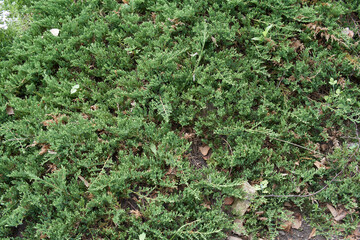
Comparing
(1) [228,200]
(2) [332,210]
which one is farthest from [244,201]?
(2) [332,210]

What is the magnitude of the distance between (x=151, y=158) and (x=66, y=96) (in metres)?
1.46

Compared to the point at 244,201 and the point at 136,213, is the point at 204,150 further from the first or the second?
the point at 136,213

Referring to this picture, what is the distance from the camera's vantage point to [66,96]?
378 centimetres

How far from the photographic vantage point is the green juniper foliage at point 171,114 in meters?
3.15

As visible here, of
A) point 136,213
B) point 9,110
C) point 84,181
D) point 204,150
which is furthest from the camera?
point 9,110

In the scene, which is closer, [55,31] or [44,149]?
[44,149]

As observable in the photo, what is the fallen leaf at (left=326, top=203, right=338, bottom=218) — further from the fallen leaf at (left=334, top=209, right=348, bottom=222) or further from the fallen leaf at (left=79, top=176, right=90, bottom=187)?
the fallen leaf at (left=79, top=176, right=90, bottom=187)

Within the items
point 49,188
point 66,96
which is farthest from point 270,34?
point 49,188

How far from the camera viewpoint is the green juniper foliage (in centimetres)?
315

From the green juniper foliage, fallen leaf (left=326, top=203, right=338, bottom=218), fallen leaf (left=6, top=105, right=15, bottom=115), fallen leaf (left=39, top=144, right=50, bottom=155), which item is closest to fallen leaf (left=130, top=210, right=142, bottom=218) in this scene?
the green juniper foliage

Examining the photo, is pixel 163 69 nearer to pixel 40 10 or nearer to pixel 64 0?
pixel 64 0

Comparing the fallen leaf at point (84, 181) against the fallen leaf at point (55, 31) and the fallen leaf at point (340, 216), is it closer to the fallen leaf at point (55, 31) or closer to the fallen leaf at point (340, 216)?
the fallen leaf at point (55, 31)

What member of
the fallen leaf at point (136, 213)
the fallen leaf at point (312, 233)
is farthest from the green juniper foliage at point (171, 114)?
the fallen leaf at point (312, 233)

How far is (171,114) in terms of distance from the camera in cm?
364
